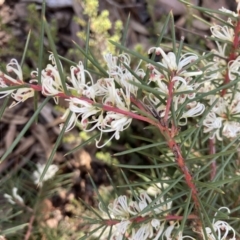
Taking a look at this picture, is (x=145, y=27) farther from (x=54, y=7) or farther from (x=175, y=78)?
(x=175, y=78)

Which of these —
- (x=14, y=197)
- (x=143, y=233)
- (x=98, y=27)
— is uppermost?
(x=98, y=27)

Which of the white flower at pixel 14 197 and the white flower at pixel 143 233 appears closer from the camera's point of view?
the white flower at pixel 143 233

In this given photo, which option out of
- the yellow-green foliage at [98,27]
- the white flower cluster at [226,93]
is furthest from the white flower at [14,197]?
the white flower cluster at [226,93]

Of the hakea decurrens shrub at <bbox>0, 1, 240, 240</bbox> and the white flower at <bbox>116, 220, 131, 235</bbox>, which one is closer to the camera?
the hakea decurrens shrub at <bbox>0, 1, 240, 240</bbox>

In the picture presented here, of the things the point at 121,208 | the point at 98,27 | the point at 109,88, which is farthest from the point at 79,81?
the point at 98,27

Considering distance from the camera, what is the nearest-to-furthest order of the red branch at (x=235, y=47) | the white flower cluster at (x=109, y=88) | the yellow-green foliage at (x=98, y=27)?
the white flower cluster at (x=109, y=88) → the red branch at (x=235, y=47) → the yellow-green foliage at (x=98, y=27)

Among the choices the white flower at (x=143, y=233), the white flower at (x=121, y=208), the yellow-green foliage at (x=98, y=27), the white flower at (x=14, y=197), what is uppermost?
the yellow-green foliage at (x=98, y=27)

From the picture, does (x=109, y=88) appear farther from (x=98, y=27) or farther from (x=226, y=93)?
(x=98, y=27)

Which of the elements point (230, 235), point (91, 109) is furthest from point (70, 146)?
point (91, 109)

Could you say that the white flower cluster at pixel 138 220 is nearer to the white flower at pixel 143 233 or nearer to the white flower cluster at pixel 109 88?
the white flower at pixel 143 233

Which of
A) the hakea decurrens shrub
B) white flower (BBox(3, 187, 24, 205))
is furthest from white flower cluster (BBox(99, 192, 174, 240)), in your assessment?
white flower (BBox(3, 187, 24, 205))

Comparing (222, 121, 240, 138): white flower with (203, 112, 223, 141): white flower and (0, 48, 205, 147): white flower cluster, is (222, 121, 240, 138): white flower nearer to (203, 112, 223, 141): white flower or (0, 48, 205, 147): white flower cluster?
(203, 112, 223, 141): white flower
